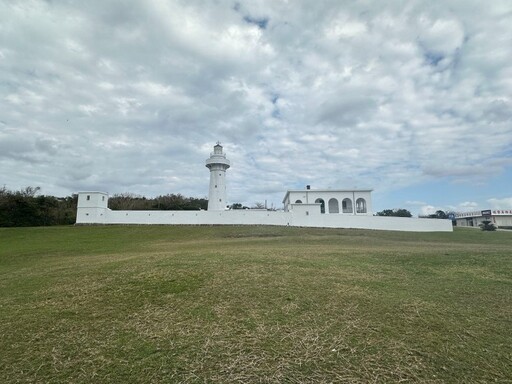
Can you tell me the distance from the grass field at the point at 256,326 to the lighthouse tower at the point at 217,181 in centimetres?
3079

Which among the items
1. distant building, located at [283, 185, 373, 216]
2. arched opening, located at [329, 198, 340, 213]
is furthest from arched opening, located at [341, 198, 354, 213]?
arched opening, located at [329, 198, 340, 213]

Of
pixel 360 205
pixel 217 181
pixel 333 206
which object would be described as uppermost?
pixel 217 181

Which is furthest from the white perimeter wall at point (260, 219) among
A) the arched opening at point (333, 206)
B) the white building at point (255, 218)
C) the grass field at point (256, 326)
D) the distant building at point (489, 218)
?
the distant building at point (489, 218)

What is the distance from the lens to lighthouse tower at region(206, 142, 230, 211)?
39312mm

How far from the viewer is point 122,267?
9.22 meters

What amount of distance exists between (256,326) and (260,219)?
2909 cm

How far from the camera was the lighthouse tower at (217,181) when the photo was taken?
39312 millimetres

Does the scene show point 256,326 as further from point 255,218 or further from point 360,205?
point 360,205

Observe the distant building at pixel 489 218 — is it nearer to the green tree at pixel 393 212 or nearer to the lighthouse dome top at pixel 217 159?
the green tree at pixel 393 212

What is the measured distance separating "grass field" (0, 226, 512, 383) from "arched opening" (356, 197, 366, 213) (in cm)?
3380

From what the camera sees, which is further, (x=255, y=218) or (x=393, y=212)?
(x=393, y=212)

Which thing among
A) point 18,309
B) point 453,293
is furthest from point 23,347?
point 453,293

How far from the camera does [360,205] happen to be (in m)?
42.2

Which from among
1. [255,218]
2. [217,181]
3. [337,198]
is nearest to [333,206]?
[337,198]
